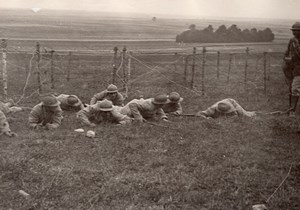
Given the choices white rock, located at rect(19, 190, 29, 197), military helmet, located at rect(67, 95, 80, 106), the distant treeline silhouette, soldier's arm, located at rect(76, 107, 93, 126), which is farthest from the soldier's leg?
the distant treeline silhouette

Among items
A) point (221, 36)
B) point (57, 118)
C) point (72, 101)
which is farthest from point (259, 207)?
point (221, 36)

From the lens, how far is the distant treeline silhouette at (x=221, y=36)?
46.8 metres

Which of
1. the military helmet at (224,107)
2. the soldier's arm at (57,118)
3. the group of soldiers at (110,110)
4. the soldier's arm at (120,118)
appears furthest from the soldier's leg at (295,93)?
the soldier's arm at (57,118)

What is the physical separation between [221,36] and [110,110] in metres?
39.5

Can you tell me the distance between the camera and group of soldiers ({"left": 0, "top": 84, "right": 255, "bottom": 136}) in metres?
10.2

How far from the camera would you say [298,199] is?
21.4ft

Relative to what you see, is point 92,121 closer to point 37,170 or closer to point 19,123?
point 19,123

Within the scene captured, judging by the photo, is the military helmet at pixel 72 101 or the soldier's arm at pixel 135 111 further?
the military helmet at pixel 72 101

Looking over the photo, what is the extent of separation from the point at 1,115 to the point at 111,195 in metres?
4.24

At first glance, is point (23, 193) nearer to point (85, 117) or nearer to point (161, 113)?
point (85, 117)

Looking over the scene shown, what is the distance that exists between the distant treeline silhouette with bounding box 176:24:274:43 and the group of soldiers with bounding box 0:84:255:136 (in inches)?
1397

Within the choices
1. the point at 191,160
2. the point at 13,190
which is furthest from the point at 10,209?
the point at 191,160

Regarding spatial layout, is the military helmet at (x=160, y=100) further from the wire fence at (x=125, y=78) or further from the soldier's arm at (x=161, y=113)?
the wire fence at (x=125, y=78)

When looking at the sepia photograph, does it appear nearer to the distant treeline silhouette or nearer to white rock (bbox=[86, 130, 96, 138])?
white rock (bbox=[86, 130, 96, 138])
